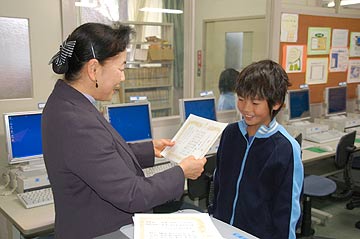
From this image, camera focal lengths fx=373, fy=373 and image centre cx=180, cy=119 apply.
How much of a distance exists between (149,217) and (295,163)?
0.59m

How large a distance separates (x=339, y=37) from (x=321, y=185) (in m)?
2.11

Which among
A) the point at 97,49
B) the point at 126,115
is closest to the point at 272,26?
the point at 126,115

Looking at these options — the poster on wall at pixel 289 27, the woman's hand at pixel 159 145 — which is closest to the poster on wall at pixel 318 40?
the poster on wall at pixel 289 27

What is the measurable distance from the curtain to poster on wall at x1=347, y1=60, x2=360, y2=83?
6.81 feet

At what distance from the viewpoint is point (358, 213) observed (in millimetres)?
3635

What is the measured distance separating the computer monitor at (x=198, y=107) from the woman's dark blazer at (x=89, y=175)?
1.78 metres

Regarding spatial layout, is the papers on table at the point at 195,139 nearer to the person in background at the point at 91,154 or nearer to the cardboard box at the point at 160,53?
the person in background at the point at 91,154

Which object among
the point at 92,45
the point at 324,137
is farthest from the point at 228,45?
the point at 92,45

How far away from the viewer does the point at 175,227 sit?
0.99m

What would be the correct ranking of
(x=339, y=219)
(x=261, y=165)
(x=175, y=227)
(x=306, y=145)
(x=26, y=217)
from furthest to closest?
(x=339, y=219)
(x=306, y=145)
(x=26, y=217)
(x=261, y=165)
(x=175, y=227)

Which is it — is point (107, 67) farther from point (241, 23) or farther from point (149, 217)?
point (241, 23)

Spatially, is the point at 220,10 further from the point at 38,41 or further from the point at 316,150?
the point at 38,41

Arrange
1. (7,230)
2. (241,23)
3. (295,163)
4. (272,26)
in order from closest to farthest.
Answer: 1. (295,163)
2. (7,230)
3. (272,26)
4. (241,23)

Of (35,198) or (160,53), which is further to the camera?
(160,53)
